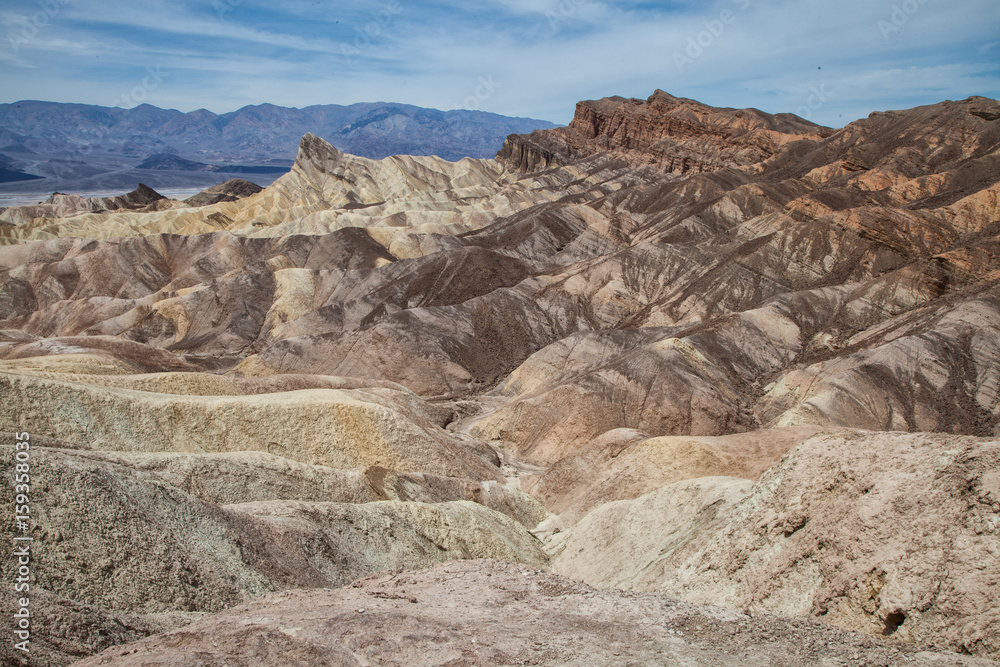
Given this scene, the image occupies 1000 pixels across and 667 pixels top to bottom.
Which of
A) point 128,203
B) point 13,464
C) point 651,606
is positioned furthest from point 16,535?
point 128,203

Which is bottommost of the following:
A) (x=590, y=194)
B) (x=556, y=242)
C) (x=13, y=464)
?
(x=13, y=464)

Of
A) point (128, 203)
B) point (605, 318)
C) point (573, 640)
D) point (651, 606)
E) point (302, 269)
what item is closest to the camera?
point (573, 640)

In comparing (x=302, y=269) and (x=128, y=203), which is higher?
(x=128, y=203)

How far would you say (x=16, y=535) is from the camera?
438 inches

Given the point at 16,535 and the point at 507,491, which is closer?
the point at 16,535

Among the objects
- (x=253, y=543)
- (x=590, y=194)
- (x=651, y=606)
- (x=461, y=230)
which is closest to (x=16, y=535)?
(x=253, y=543)

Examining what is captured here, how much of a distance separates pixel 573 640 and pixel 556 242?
200 ft

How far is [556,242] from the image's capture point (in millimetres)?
69188

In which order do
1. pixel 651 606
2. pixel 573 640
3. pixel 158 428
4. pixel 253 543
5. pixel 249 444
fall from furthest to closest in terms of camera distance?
pixel 249 444, pixel 158 428, pixel 253 543, pixel 651 606, pixel 573 640

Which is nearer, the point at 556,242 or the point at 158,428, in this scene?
the point at 158,428

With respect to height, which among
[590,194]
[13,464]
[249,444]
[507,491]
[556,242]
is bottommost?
[507,491]

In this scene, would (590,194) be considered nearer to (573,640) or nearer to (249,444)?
(249,444)

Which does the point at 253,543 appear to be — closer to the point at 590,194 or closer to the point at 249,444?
the point at 249,444

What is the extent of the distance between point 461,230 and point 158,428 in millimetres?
62214
